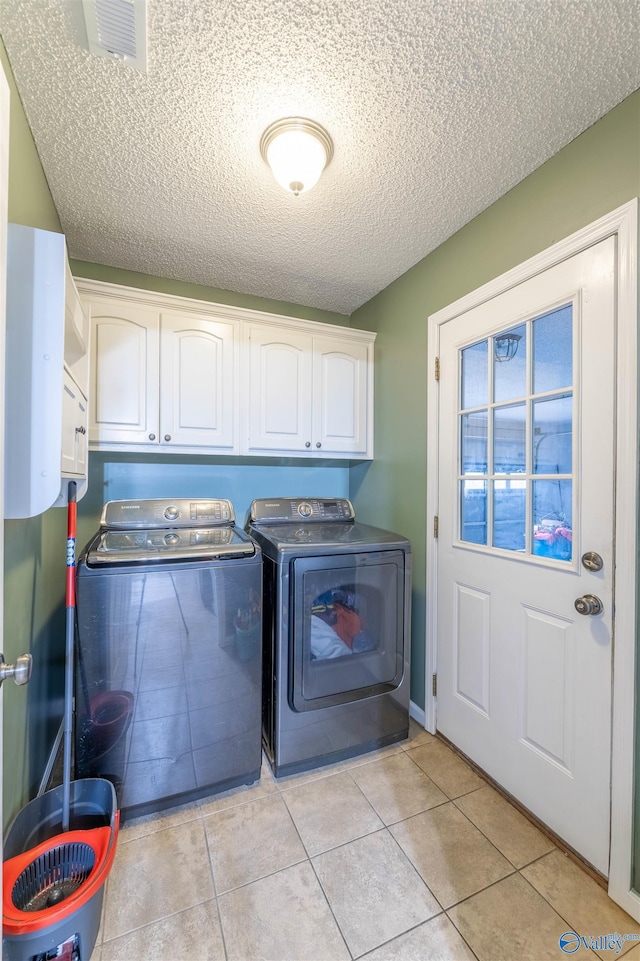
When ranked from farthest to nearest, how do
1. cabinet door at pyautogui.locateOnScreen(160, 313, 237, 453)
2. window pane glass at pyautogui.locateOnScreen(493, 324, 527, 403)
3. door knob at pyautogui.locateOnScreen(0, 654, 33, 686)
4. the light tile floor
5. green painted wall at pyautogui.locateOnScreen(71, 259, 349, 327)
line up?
green painted wall at pyautogui.locateOnScreen(71, 259, 349, 327)
cabinet door at pyautogui.locateOnScreen(160, 313, 237, 453)
window pane glass at pyautogui.locateOnScreen(493, 324, 527, 403)
the light tile floor
door knob at pyautogui.locateOnScreen(0, 654, 33, 686)

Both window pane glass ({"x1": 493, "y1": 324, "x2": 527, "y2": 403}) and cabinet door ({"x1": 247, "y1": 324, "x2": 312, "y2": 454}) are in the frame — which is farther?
cabinet door ({"x1": 247, "y1": 324, "x2": 312, "y2": 454})

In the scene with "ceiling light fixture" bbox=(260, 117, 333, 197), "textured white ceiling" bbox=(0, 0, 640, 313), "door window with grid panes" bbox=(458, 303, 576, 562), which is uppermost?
"textured white ceiling" bbox=(0, 0, 640, 313)

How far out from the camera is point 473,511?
1.84 meters

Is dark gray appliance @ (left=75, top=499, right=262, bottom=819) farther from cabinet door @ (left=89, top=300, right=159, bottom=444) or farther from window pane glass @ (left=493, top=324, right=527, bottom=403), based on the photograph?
window pane glass @ (left=493, top=324, right=527, bottom=403)

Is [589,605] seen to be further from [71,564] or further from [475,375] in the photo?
[71,564]

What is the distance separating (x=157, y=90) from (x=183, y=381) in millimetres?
1149

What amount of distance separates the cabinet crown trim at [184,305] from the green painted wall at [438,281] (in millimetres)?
357

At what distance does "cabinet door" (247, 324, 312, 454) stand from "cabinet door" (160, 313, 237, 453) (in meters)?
0.13

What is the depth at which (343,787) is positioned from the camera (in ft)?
5.59

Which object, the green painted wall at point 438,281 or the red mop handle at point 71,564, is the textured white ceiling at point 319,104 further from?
the red mop handle at point 71,564

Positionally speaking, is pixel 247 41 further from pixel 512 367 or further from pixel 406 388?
pixel 406 388

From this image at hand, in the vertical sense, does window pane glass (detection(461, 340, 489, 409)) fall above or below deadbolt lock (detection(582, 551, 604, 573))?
above

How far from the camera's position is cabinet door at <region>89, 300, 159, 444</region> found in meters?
1.95

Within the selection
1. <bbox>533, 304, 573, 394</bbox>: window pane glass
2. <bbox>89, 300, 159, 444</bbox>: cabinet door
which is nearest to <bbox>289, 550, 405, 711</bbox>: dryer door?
<bbox>533, 304, 573, 394</bbox>: window pane glass
